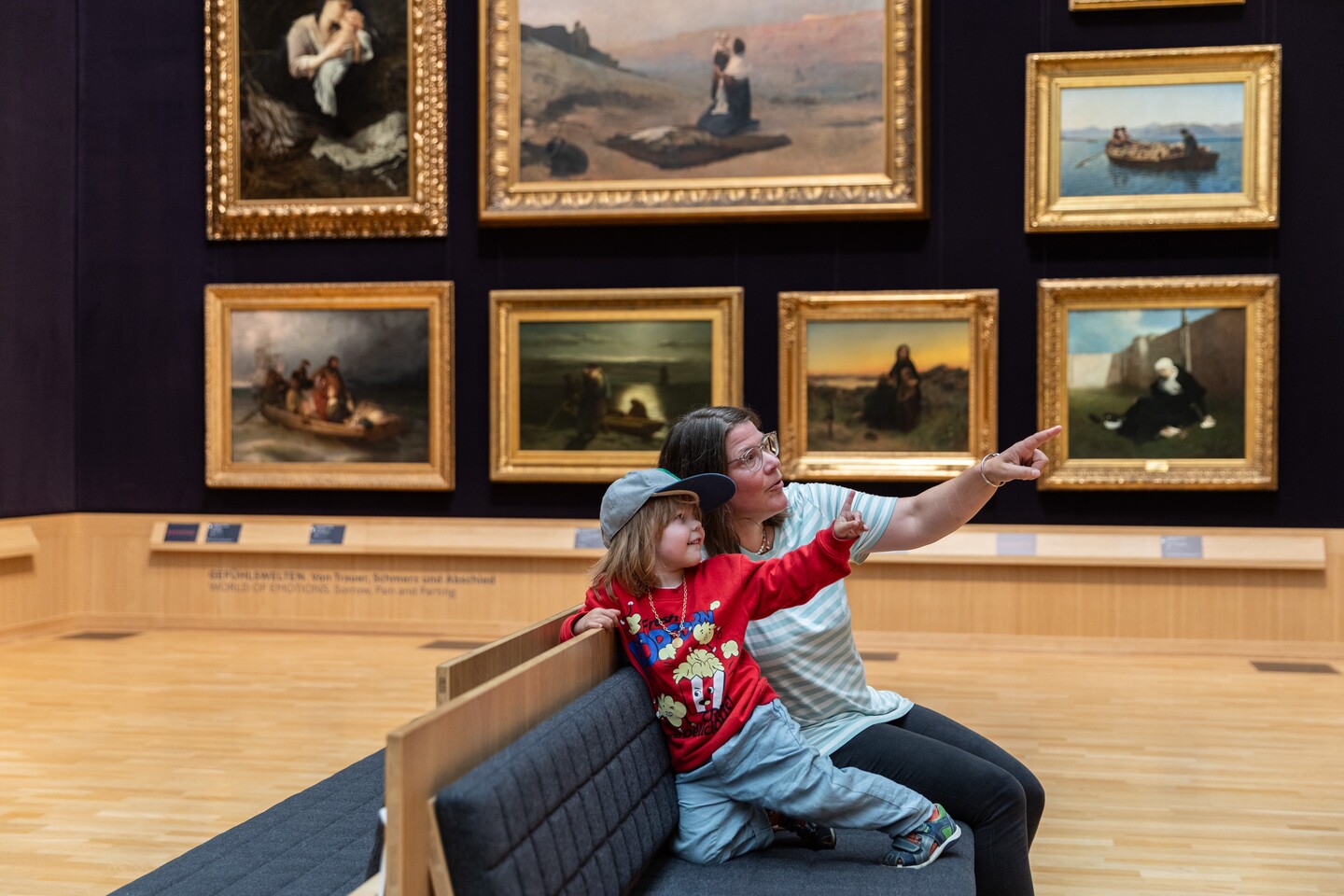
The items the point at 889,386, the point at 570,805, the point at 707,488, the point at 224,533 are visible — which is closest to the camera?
the point at 570,805

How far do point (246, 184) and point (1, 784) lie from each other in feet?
25.3

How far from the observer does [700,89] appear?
12844 mm

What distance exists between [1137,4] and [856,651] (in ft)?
31.0

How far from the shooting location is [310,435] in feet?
44.9

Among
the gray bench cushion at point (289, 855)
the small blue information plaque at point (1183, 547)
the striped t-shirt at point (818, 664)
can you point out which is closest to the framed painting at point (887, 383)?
the small blue information plaque at point (1183, 547)

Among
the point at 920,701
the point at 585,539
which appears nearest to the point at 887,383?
the point at 585,539

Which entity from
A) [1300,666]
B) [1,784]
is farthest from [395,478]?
[1300,666]

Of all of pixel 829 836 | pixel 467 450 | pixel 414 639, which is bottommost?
pixel 414 639

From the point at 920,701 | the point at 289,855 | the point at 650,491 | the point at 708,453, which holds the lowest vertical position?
the point at 920,701

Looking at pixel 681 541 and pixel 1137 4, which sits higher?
pixel 1137 4

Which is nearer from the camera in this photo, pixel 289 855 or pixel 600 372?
pixel 289 855

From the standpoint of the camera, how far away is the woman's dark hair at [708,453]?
4.56m

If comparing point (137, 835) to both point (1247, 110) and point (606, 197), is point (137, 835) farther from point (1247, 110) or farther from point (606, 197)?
point (1247, 110)

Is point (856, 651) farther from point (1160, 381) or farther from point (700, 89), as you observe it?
point (700, 89)
